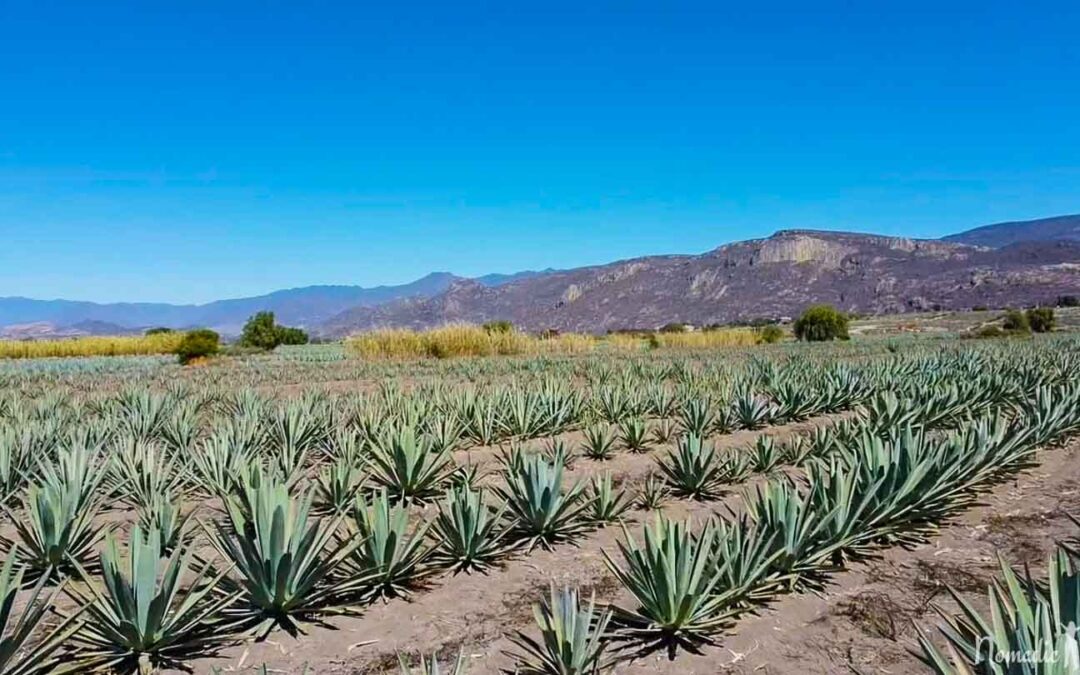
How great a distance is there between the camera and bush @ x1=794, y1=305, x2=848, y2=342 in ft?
113

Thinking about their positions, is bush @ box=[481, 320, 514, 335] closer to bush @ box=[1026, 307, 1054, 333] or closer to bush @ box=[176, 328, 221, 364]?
bush @ box=[176, 328, 221, 364]

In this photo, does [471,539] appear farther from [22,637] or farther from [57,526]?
[57,526]

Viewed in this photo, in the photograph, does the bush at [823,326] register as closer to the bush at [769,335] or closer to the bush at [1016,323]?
the bush at [769,335]

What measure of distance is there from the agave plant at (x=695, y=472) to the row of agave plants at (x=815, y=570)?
70 centimetres

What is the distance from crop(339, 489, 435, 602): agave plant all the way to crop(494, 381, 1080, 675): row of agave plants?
0.72 m

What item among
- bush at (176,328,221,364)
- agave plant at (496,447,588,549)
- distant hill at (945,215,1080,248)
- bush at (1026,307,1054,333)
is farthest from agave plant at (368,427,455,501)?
distant hill at (945,215,1080,248)

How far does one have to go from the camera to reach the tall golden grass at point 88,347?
109 ft

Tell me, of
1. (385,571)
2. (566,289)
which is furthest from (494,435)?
(566,289)

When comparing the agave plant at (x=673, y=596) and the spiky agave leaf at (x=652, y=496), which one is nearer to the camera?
the agave plant at (x=673, y=596)

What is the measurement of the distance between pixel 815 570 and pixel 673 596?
3.53 ft

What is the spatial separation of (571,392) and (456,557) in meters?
4.80

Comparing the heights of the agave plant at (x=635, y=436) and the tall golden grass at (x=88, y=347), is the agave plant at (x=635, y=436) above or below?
below

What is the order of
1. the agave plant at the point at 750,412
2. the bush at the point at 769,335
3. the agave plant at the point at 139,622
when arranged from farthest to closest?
the bush at the point at 769,335, the agave plant at the point at 750,412, the agave plant at the point at 139,622

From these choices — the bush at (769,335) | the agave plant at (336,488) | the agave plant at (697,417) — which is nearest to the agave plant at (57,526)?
the agave plant at (336,488)
